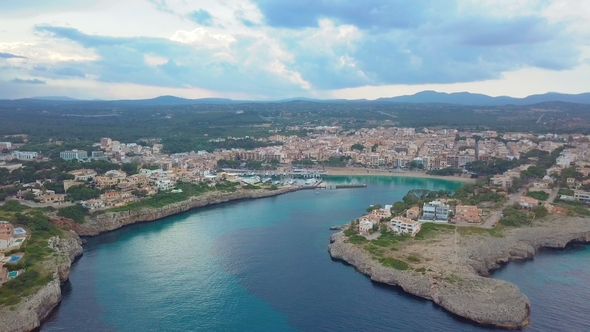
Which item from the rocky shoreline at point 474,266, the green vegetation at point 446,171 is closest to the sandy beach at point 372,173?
the green vegetation at point 446,171

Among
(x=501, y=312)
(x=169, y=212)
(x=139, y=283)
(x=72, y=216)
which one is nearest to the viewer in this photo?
(x=501, y=312)

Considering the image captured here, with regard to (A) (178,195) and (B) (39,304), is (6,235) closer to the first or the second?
(B) (39,304)

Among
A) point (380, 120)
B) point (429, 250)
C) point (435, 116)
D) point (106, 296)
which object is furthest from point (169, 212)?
point (435, 116)

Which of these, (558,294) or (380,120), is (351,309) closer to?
(558,294)

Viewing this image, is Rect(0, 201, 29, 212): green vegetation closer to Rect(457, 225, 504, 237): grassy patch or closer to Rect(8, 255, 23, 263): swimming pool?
Rect(8, 255, 23, 263): swimming pool

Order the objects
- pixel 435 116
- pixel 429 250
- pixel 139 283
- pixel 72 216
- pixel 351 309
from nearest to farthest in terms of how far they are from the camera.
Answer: pixel 351 309 < pixel 139 283 < pixel 429 250 < pixel 72 216 < pixel 435 116

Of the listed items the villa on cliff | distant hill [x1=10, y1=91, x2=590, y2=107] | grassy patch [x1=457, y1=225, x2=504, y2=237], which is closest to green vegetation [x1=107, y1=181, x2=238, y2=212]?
the villa on cliff
